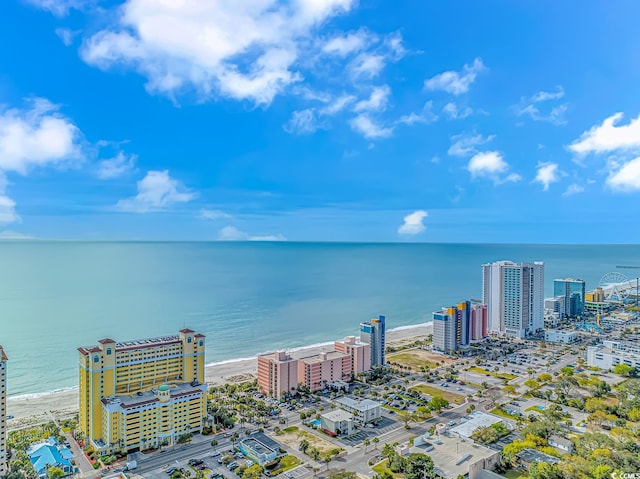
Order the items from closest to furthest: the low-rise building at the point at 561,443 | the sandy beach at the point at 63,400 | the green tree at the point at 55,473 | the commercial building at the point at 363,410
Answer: the green tree at the point at 55,473 → the low-rise building at the point at 561,443 → the commercial building at the point at 363,410 → the sandy beach at the point at 63,400

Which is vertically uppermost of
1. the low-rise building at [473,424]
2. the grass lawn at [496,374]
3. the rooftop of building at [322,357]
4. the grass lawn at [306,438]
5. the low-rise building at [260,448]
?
the rooftop of building at [322,357]

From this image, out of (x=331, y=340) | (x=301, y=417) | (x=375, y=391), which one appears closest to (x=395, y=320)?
(x=331, y=340)

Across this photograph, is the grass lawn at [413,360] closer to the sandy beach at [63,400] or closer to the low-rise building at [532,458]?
the sandy beach at [63,400]

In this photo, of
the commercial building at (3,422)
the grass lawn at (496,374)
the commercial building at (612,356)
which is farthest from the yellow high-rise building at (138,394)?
the commercial building at (612,356)

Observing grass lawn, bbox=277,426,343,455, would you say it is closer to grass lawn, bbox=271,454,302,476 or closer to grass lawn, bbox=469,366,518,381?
grass lawn, bbox=271,454,302,476

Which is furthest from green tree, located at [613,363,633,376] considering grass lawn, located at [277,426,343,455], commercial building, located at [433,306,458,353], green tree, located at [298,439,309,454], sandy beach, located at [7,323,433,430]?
green tree, located at [298,439,309,454]

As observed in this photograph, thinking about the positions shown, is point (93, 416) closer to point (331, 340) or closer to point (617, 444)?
point (617, 444)
